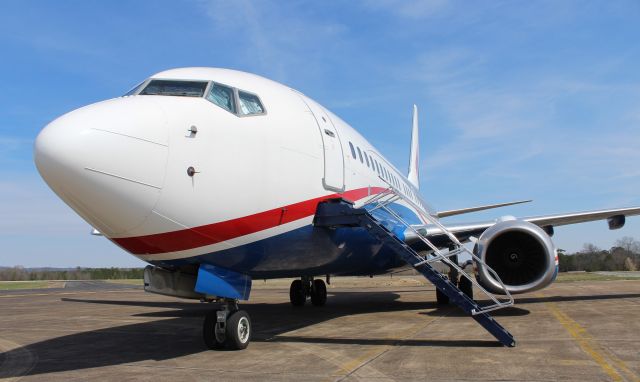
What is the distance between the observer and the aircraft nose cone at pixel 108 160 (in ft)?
17.8

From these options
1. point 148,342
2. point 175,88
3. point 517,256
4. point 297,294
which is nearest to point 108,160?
point 175,88

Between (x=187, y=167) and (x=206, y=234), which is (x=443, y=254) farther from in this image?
(x=187, y=167)

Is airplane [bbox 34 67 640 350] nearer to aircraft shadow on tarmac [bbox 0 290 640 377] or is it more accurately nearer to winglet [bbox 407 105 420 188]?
aircraft shadow on tarmac [bbox 0 290 640 377]

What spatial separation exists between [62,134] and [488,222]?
32.8ft

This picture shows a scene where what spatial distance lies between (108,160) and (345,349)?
4.26 meters

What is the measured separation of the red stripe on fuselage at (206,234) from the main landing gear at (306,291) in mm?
9263

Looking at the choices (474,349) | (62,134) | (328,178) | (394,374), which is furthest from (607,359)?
(62,134)

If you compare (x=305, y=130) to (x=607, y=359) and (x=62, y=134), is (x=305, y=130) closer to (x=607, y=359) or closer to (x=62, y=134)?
(x=62, y=134)

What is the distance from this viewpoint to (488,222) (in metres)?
12.8

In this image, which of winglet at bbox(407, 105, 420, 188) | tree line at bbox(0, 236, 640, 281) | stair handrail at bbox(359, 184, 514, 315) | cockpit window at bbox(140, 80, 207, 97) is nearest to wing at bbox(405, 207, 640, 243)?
stair handrail at bbox(359, 184, 514, 315)

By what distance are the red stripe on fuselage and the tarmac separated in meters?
1.47

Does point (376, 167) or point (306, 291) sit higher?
point (376, 167)

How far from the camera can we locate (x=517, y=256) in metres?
11.2

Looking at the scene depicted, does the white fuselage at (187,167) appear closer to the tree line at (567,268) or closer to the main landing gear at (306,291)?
the main landing gear at (306,291)
